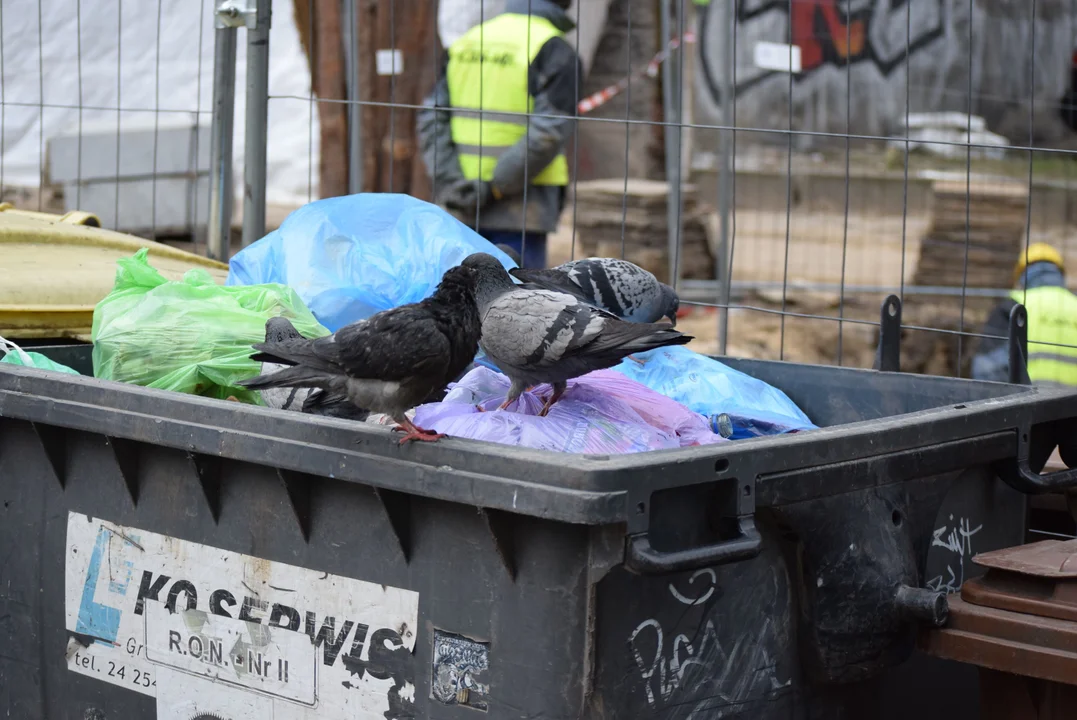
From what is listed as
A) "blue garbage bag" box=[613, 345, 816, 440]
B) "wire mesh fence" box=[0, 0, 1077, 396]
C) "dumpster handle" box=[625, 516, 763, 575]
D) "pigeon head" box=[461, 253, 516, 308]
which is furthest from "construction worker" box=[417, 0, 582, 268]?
"dumpster handle" box=[625, 516, 763, 575]

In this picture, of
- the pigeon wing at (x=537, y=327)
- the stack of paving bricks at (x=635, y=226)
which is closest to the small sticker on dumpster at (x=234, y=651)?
the pigeon wing at (x=537, y=327)

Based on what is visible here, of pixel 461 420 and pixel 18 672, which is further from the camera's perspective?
pixel 18 672

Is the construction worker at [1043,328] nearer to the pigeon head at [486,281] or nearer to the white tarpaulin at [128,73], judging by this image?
the pigeon head at [486,281]

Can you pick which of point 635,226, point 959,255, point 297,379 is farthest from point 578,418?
point 635,226

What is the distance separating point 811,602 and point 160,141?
8.01 m

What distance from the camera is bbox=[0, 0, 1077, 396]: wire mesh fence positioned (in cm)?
884

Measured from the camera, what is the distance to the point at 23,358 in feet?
10.1

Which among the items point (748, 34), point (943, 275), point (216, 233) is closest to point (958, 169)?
point (943, 275)

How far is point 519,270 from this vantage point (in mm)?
3244

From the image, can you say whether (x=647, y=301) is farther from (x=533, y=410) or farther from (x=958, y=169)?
(x=958, y=169)

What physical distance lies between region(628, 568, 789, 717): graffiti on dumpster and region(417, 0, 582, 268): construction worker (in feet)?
13.8

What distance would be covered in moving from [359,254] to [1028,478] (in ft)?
6.10

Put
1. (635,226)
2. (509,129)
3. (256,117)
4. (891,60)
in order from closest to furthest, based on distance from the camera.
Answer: (256,117) → (509,129) → (635,226) → (891,60)

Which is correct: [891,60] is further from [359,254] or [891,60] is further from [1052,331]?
[359,254]
